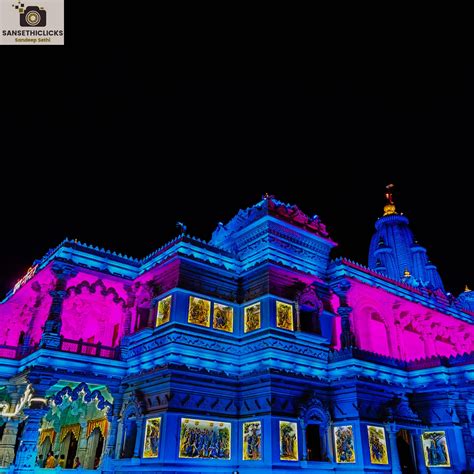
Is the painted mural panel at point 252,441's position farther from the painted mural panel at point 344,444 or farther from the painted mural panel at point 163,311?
the painted mural panel at point 163,311

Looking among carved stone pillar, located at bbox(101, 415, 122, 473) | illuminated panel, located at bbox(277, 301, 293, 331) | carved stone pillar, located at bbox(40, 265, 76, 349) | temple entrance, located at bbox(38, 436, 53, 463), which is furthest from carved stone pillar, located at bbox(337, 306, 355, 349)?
temple entrance, located at bbox(38, 436, 53, 463)

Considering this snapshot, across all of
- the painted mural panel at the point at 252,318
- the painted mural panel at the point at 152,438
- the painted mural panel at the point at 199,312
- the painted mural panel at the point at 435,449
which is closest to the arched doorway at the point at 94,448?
the painted mural panel at the point at 152,438

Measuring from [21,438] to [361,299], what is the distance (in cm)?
2218

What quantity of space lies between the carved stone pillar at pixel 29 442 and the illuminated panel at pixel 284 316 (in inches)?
523

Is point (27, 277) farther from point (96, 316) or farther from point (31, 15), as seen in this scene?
point (31, 15)

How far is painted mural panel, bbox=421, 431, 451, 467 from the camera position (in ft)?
86.2

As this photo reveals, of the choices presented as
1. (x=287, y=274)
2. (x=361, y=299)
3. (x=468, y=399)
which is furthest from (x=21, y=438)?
(x=468, y=399)

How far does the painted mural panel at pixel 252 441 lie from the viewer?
23516 mm

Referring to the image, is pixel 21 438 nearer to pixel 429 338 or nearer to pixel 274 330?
pixel 274 330

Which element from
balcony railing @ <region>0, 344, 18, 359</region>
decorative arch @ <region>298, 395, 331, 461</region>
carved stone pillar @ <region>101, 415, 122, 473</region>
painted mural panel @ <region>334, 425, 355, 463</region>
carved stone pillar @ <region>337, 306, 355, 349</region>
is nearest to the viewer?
carved stone pillar @ <region>101, 415, 122, 473</region>

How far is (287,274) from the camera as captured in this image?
28.9 m

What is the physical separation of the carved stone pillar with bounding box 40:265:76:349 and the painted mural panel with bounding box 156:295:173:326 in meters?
5.35

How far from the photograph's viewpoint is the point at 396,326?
34094 mm

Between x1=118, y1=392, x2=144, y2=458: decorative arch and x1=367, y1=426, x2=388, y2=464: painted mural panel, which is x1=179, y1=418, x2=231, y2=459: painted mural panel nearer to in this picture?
x1=118, y1=392, x2=144, y2=458: decorative arch
